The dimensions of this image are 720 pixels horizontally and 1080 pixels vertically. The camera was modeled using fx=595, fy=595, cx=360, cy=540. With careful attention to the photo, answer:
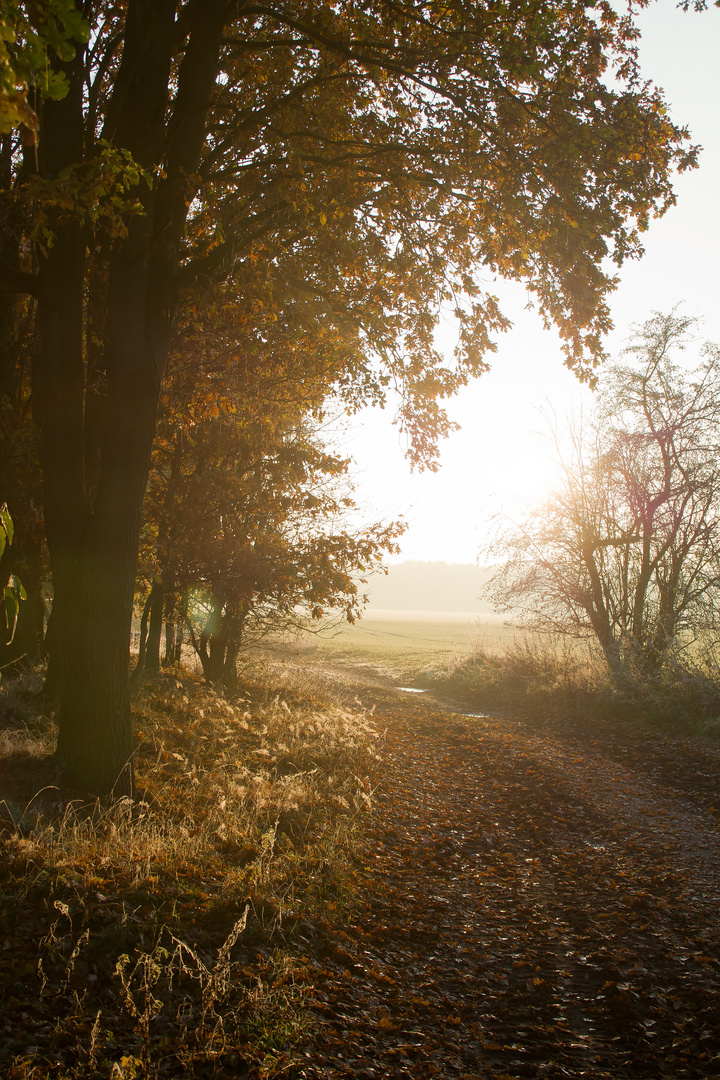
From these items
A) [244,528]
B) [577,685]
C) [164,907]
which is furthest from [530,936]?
[577,685]

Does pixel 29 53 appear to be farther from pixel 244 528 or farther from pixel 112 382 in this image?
pixel 244 528

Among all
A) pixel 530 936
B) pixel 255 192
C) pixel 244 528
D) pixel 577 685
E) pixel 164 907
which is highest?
pixel 255 192

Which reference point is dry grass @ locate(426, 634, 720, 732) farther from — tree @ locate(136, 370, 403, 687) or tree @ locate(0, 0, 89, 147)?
tree @ locate(0, 0, 89, 147)

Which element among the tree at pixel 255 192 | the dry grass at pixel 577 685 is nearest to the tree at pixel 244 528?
the tree at pixel 255 192

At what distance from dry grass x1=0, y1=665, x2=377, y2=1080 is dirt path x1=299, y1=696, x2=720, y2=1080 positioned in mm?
360

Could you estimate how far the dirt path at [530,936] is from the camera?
11.2 ft

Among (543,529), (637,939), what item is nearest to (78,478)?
(637,939)

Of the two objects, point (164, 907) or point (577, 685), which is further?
point (577, 685)

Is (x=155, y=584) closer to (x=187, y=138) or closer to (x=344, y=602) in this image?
(x=344, y=602)

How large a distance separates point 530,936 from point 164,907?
9.36 ft

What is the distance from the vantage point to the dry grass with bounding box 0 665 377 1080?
9.87ft

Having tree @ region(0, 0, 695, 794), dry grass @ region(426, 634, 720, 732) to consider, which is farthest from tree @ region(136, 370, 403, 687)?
dry grass @ region(426, 634, 720, 732)

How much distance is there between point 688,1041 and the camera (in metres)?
3.50

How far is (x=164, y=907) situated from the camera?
4.09 metres
